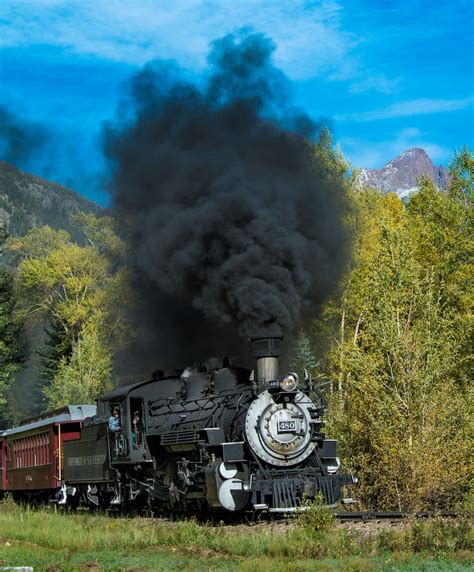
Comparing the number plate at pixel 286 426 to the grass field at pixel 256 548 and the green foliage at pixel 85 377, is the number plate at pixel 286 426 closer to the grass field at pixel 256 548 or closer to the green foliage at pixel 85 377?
the grass field at pixel 256 548

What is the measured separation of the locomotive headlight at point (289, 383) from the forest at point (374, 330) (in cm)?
248

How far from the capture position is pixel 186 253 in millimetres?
16781

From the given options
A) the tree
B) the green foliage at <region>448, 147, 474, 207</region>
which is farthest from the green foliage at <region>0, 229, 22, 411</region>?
the green foliage at <region>448, 147, 474, 207</region>

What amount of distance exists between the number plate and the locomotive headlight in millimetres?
608

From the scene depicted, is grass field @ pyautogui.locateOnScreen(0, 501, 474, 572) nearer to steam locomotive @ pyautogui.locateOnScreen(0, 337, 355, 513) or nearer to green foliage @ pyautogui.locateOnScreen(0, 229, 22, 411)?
steam locomotive @ pyautogui.locateOnScreen(0, 337, 355, 513)

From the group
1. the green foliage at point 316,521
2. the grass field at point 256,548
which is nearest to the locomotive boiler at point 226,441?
the grass field at point 256,548

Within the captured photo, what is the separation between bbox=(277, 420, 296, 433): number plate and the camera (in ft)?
44.8

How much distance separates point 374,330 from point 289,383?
390 centimetres

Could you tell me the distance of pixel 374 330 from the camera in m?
16.9

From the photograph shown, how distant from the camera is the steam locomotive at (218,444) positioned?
13.3 m

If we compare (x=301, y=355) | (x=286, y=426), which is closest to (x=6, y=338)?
(x=301, y=355)

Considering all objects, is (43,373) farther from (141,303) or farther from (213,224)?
(213,224)

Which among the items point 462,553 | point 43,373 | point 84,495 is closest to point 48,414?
point 84,495

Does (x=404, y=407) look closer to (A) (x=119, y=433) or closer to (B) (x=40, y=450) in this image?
(A) (x=119, y=433)
